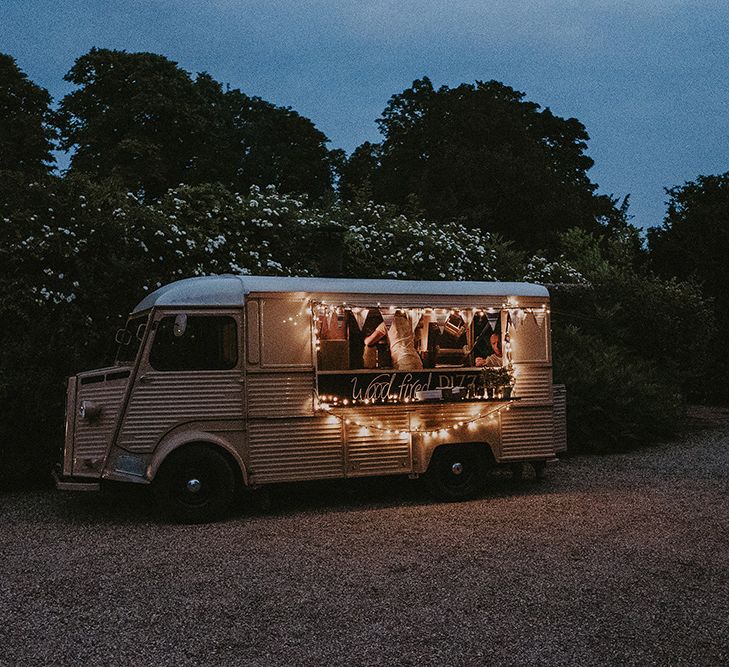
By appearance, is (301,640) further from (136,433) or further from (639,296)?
(639,296)

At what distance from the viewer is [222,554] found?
7125 mm

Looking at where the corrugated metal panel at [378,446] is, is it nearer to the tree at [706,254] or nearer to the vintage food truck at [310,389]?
the vintage food truck at [310,389]

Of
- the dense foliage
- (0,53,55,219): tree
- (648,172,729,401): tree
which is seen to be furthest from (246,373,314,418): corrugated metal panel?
(0,53,55,219): tree

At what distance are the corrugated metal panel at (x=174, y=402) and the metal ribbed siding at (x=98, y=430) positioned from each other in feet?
0.53

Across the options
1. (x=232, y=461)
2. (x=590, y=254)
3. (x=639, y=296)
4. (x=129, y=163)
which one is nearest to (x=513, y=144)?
(x=129, y=163)

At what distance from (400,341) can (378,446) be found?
1.15 metres

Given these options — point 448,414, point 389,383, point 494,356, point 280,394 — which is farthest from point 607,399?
point 280,394

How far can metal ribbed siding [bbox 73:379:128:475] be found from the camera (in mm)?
8344

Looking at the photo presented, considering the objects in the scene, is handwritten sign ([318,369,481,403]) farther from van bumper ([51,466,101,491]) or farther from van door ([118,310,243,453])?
van bumper ([51,466,101,491])

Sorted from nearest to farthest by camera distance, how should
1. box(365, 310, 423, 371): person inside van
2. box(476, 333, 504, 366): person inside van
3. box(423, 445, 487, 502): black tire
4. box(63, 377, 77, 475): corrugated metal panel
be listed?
box(63, 377, 77, 475): corrugated metal panel
box(365, 310, 423, 371): person inside van
box(423, 445, 487, 502): black tire
box(476, 333, 504, 366): person inside van

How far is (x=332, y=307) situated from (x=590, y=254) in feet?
44.2

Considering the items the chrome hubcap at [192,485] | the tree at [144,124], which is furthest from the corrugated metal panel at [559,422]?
the tree at [144,124]

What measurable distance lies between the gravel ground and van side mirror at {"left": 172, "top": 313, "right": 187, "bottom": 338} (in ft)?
6.16

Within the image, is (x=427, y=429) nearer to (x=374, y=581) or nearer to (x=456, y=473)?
(x=456, y=473)
